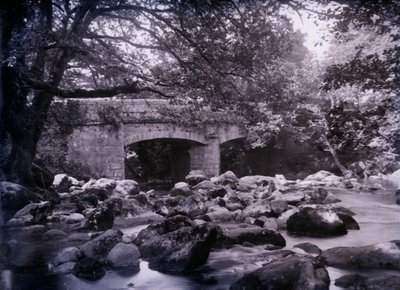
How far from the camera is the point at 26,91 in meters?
5.30

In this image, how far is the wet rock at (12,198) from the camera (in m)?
5.79

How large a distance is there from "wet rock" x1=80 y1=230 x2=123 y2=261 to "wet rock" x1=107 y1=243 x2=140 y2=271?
0.10 m

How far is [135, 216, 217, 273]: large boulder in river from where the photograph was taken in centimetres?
373

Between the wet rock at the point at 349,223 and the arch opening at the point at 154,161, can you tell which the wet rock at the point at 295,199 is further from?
the arch opening at the point at 154,161

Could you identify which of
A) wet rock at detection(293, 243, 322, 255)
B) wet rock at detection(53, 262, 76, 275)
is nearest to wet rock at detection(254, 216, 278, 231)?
wet rock at detection(293, 243, 322, 255)

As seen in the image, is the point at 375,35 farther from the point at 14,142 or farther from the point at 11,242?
the point at 14,142

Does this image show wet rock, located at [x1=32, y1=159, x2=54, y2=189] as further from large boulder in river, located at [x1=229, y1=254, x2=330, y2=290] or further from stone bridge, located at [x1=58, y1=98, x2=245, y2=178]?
large boulder in river, located at [x1=229, y1=254, x2=330, y2=290]

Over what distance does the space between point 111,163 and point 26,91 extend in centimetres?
657

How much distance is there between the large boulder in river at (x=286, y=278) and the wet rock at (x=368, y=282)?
15 cm

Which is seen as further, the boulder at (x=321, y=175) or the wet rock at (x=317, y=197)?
the boulder at (x=321, y=175)

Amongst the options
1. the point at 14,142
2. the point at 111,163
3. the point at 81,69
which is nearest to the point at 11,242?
the point at 14,142

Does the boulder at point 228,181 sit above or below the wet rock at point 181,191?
above

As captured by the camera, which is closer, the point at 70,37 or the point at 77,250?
the point at 77,250

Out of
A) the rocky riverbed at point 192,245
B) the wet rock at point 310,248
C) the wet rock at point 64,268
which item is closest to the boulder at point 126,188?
the rocky riverbed at point 192,245
